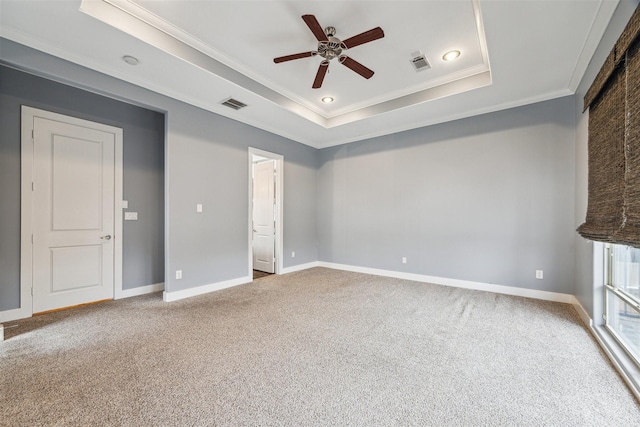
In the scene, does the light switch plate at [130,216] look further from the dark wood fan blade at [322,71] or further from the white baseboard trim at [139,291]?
the dark wood fan blade at [322,71]

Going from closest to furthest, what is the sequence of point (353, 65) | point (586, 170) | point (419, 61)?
1. point (353, 65)
2. point (586, 170)
3. point (419, 61)

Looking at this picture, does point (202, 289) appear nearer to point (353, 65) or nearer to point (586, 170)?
point (353, 65)

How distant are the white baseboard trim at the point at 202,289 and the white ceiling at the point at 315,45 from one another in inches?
103

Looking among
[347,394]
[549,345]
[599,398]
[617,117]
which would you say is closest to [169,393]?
[347,394]

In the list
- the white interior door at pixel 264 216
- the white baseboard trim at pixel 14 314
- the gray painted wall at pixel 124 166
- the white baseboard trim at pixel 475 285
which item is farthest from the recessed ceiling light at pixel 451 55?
the white baseboard trim at pixel 14 314

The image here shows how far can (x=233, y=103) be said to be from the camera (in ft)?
12.2

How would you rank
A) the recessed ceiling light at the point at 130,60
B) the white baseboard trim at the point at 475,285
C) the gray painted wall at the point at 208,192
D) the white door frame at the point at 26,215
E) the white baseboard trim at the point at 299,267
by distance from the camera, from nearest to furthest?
the recessed ceiling light at the point at 130,60 → the white door frame at the point at 26,215 → the white baseboard trim at the point at 475,285 → the gray painted wall at the point at 208,192 → the white baseboard trim at the point at 299,267

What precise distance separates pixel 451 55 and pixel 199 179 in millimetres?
3572

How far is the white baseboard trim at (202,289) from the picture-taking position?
11.3 ft

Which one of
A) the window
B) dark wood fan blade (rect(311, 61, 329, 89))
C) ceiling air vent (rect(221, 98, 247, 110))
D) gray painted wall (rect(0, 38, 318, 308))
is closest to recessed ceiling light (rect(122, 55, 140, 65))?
gray painted wall (rect(0, 38, 318, 308))

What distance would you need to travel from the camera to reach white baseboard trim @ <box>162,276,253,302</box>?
11.3 ft

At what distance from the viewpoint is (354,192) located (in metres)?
5.27

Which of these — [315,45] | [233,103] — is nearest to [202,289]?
[233,103]

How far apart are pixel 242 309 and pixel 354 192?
10.2 feet
